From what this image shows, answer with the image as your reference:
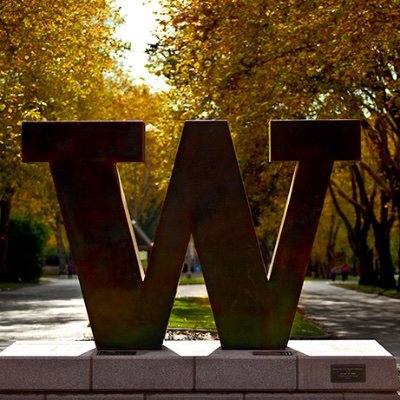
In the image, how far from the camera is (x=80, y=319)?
26.0 m

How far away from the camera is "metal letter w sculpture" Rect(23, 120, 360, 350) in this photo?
1148 centimetres

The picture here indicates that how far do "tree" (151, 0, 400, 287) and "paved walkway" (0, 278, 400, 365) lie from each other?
4.93m

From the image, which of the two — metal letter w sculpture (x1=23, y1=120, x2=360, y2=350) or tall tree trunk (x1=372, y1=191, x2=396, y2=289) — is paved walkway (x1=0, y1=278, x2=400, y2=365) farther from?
tall tree trunk (x1=372, y1=191, x2=396, y2=289)

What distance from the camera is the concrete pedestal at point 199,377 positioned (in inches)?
420

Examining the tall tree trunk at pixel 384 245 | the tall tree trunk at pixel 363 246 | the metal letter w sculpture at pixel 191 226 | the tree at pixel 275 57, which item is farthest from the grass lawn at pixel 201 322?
the tall tree trunk at pixel 363 246

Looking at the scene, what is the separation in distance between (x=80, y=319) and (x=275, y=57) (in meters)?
8.61

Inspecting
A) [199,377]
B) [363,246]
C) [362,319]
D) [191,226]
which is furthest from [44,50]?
[363,246]

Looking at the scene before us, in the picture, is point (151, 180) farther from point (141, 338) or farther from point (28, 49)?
point (141, 338)

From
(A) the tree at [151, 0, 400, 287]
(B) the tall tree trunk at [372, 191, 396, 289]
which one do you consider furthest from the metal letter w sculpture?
(B) the tall tree trunk at [372, 191, 396, 289]

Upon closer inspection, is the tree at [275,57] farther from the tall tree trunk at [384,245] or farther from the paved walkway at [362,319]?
the tall tree trunk at [384,245]

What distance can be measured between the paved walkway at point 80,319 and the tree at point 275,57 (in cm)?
493

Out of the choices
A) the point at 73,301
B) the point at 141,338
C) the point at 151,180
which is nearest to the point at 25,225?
the point at 151,180

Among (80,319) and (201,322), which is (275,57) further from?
(80,319)

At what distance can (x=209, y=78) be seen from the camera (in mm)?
26344
